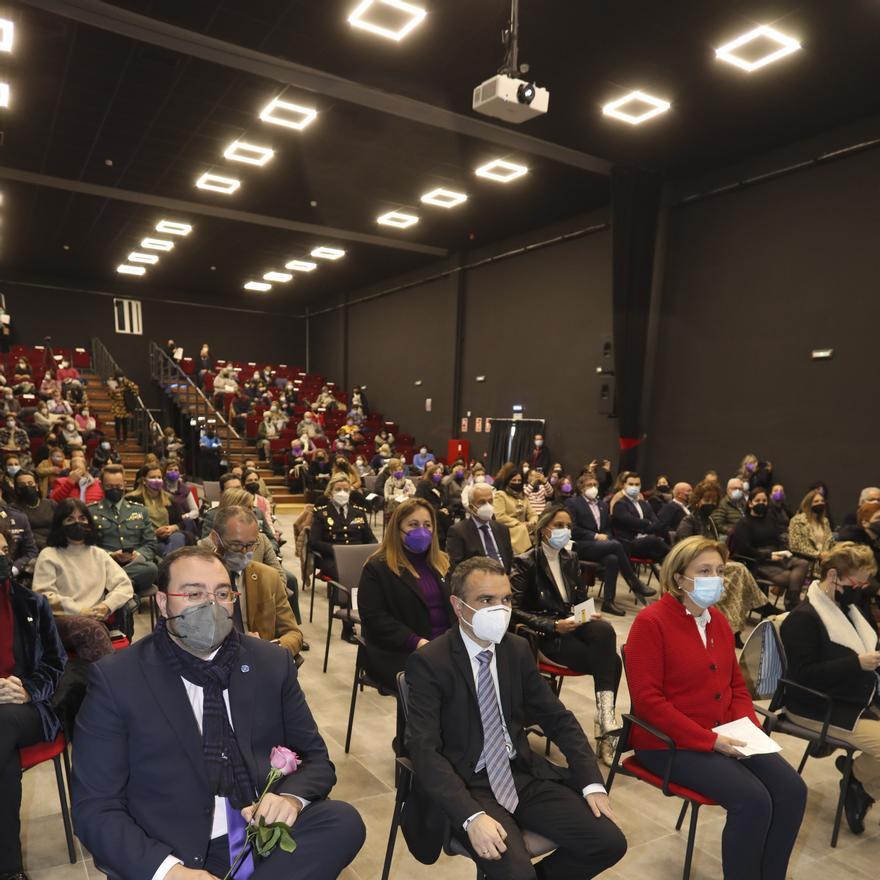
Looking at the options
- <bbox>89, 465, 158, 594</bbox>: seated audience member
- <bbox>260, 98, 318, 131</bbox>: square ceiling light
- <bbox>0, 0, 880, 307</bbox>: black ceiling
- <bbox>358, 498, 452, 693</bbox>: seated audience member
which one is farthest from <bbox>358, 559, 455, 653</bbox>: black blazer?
<bbox>260, 98, 318, 131</bbox>: square ceiling light

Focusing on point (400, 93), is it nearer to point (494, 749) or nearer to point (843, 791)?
point (494, 749)

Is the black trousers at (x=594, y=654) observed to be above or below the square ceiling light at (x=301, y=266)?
below

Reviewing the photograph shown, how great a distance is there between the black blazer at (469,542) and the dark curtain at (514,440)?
345 inches

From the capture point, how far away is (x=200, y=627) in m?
1.85

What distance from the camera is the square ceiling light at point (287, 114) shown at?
27.1ft

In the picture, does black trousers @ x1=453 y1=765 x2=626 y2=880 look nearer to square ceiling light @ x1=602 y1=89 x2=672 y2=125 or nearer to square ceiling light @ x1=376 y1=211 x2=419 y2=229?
square ceiling light @ x1=602 y1=89 x2=672 y2=125

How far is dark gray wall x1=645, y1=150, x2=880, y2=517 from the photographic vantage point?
8516 millimetres

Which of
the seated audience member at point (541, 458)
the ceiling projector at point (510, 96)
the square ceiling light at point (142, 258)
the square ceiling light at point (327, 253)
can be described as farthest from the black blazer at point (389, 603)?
the square ceiling light at point (142, 258)

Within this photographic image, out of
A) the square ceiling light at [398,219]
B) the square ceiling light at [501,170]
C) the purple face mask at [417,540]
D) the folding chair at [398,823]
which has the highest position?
the square ceiling light at [501,170]

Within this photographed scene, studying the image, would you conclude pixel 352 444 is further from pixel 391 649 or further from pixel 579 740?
pixel 579 740

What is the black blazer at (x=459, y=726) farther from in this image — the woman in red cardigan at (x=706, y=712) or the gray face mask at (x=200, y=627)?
the gray face mask at (x=200, y=627)

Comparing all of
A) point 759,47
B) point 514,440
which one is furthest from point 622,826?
point 514,440

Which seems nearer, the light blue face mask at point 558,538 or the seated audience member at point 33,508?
the light blue face mask at point 558,538

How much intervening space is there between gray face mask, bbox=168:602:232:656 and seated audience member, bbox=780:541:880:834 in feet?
7.85
